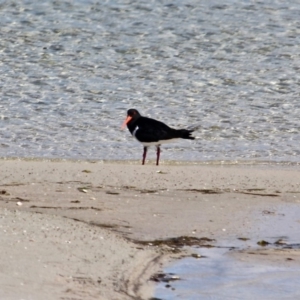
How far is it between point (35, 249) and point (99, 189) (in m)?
1.96

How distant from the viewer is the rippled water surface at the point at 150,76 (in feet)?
30.2

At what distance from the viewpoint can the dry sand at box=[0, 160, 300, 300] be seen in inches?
177

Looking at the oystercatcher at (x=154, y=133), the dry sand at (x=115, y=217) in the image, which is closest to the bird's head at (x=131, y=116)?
the oystercatcher at (x=154, y=133)

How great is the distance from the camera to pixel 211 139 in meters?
9.29

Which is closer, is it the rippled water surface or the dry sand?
the dry sand

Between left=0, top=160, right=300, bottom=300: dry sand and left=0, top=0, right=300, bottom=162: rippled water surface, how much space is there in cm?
111

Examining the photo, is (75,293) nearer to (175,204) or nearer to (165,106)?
(175,204)

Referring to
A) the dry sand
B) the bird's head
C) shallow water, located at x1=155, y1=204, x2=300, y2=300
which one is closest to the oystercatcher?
the bird's head

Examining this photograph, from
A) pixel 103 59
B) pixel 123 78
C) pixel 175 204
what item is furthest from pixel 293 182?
pixel 103 59

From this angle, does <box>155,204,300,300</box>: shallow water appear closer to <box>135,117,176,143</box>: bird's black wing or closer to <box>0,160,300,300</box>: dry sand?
<box>0,160,300,300</box>: dry sand

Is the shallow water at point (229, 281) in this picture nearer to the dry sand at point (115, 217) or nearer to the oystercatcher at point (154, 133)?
the dry sand at point (115, 217)

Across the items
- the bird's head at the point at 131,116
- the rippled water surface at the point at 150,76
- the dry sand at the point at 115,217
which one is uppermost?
the dry sand at the point at 115,217

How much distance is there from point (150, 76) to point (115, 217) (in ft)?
18.4

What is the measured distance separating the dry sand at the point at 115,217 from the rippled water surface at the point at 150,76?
1109 mm
